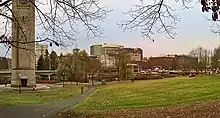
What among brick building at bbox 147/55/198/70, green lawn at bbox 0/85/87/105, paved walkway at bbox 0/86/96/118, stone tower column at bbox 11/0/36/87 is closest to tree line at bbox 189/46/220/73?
brick building at bbox 147/55/198/70

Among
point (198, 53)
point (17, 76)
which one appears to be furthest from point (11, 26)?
point (198, 53)

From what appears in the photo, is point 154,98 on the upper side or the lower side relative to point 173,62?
lower

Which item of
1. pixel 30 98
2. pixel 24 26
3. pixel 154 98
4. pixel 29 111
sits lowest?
pixel 30 98

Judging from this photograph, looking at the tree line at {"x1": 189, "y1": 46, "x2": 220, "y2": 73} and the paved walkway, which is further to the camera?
the tree line at {"x1": 189, "y1": 46, "x2": 220, "y2": 73}

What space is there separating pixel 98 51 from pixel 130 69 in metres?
64.9

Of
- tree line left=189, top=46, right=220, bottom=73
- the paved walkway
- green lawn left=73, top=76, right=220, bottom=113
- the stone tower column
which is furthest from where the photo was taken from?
tree line left=189, top=46, right=220, bottom=73

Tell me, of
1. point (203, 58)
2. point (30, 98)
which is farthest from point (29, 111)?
point (203, 58)

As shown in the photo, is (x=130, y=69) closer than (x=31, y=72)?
No

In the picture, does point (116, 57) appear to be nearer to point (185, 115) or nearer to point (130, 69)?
point (130, 69)

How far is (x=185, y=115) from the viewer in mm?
16500

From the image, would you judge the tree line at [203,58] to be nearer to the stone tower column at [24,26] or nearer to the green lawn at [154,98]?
the green lawn at [154,98]

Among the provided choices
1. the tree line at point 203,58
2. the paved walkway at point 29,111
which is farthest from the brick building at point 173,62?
the paved walkway at point 29,111

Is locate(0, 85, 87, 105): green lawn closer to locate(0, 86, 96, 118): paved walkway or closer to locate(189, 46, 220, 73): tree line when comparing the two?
locate(0, 86, 96, 118): paved walkway

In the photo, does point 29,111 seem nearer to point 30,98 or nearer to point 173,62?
point 30,98
